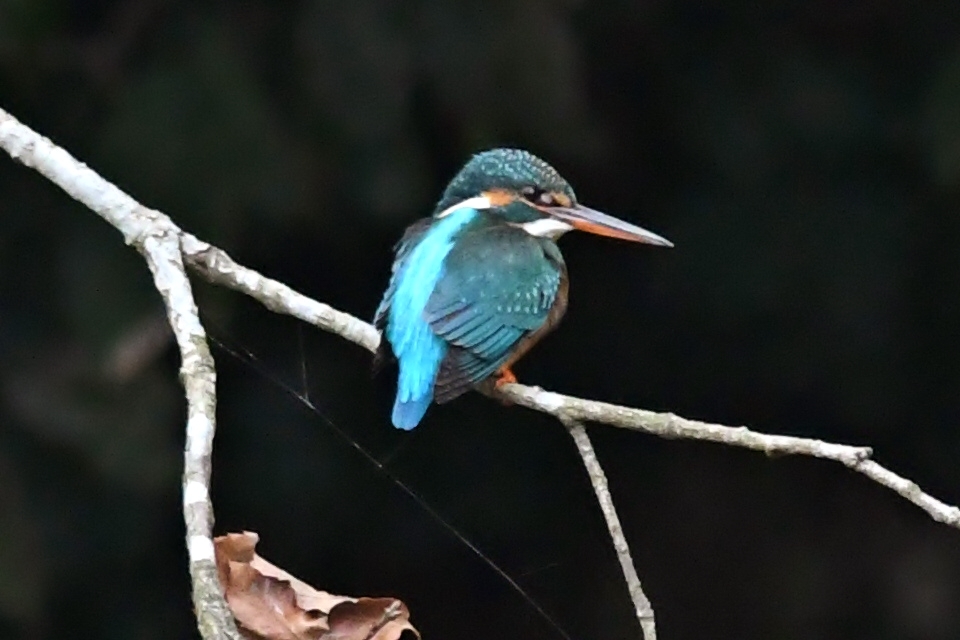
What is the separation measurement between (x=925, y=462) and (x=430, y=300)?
1666mm

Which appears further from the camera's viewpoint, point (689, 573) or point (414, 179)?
point (689, 573)

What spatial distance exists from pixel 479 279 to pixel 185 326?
0.72 m

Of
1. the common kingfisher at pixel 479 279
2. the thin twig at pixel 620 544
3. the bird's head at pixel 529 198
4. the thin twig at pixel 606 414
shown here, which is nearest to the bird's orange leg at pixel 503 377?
the common kingfisher at pixel 479 279

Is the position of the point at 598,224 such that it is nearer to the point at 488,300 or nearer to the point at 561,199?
the point at 561,199

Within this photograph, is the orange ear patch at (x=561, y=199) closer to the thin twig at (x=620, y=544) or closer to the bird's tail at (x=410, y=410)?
the bird's tail at (x=410, y=410)

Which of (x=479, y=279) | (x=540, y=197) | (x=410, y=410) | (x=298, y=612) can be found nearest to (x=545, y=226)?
(x=540, y=197)

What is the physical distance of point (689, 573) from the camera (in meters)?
3.96

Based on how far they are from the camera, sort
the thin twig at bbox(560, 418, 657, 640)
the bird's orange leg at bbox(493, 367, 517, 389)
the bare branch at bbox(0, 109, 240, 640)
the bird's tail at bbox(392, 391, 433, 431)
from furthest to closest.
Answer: the bird's orange leg at bbox(493, 367, 517, 389)
the bird's tail at bbox(392, 391, 433, 431)
the thin twig at bbox(560, 418, 657, 640)
the bare branch at bbox(0, 109, 240, 640)

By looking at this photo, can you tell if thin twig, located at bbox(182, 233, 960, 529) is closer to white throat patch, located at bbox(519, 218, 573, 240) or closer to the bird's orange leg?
the bird's orange leg

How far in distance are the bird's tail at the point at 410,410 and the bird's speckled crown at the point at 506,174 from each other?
0.48m

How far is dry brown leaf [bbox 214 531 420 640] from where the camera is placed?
1.51 meters

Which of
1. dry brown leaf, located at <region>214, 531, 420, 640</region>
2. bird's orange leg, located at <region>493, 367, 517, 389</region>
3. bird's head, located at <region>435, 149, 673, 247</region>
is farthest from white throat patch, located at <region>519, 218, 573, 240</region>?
dry brown leaf, located at <region>214, 531, 420, 640</region>

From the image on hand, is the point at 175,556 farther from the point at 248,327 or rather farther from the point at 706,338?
the point at 706,338

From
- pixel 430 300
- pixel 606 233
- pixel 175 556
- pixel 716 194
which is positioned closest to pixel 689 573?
pixel 716 194
